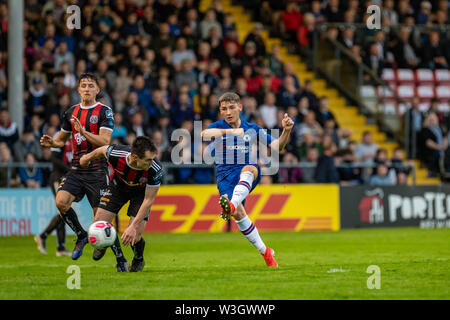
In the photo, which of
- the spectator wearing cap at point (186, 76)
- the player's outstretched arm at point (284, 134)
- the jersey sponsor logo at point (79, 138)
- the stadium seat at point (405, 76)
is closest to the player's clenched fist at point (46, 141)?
the jersey sponsor logo at point (79, 138)

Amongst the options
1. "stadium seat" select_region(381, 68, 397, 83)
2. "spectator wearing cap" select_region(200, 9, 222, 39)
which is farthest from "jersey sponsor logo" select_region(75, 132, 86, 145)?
"stadium seat" select_region(381, 68, 397, 83)

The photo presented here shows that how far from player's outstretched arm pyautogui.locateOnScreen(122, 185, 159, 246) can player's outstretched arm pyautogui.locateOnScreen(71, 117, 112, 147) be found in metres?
1.31

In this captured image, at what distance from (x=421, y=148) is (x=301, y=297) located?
15960mm

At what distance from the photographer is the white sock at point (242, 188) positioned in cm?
1099

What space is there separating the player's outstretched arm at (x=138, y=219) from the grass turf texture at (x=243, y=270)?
1.43ft

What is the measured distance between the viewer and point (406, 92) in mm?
25984

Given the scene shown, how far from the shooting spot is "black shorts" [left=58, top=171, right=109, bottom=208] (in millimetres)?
11906

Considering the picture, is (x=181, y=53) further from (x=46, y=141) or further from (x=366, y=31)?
(x=46, y=141)

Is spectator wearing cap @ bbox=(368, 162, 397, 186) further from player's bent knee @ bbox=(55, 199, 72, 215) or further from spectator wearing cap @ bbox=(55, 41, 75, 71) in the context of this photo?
player's bent knee @ bbox=(55, 199, 72, 215)

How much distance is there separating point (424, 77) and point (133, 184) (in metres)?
17.5

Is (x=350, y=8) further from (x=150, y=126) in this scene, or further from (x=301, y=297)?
(x=301, y=297)

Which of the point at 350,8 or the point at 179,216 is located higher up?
the point at 350,8
